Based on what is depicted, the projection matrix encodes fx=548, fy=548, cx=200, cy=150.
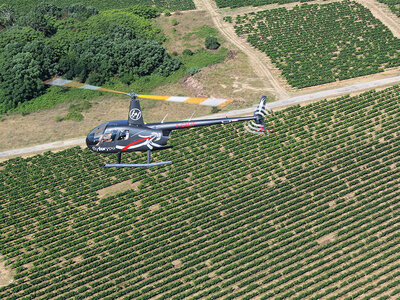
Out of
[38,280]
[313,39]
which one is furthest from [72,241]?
[313,39]

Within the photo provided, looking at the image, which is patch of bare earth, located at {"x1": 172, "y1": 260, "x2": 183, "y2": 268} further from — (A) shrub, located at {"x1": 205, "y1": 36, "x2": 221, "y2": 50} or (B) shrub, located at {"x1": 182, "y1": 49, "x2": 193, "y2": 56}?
(A) shrub, located at {"x1": 205, "y1": 36, "x2": 221, "y2": 50}

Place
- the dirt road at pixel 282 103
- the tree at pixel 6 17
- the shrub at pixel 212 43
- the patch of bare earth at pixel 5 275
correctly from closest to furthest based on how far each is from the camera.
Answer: the patch of bare earth at pixel 5 275 → the dirt road at pixel 282 103 → the shrub at pixel 212 43 → the tree at pixel 6 17

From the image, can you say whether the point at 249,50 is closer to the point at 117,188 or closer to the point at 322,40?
the point at 322,40

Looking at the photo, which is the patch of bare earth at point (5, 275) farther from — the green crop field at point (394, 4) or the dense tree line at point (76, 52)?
the green crop field at point (394, 4)

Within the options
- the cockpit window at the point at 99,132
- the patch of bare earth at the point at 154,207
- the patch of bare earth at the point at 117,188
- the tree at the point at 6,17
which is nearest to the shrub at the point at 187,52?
the patch of bare earth at the point at 117,188

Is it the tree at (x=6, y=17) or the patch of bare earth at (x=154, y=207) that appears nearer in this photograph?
the patch of bare earth at (x=154, y=207)

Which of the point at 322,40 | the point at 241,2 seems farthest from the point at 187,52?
the point at 322,40

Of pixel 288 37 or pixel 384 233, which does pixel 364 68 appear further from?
pixel 384 233
